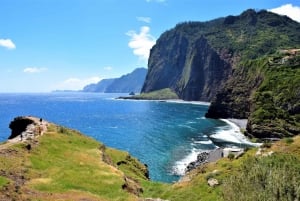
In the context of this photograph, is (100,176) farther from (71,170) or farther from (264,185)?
(264,185)

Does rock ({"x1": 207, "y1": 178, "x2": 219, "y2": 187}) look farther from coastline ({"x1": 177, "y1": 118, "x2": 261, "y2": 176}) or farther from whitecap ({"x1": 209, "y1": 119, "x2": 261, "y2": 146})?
whitecap ({"x1": 209, "y1": 119, "x2": 261, "y2": 146})

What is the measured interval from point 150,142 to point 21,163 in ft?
311

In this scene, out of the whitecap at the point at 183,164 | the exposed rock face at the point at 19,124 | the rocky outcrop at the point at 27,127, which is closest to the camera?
the rocky outcrop at the point at 27,127

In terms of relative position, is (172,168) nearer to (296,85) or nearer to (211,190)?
(211,190)

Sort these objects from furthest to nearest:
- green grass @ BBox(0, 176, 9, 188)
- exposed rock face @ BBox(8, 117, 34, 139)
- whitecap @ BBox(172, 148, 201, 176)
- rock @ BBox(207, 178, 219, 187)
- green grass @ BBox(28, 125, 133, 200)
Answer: whitecap @ BBox(172, 148, 201, 176) < exposed rock face @ BBox(8, 117, 34, 139) < rock @ BBox(207, 178, 219, 187) < green grass @ BBox(28, 125, 133, 200) < green grass @ BBox(0, 176, 9, 188)

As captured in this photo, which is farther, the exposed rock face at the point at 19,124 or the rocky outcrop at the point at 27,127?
the exposed rock face at the point at 19,124

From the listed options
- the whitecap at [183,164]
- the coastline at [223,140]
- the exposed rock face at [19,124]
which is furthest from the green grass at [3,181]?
the coastline at [223,140]

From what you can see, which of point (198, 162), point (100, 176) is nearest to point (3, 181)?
point (100, 176)

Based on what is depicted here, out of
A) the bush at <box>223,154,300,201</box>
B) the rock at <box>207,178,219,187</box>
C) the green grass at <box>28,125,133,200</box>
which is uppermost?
the bush at <box>223,154,300,201</box>

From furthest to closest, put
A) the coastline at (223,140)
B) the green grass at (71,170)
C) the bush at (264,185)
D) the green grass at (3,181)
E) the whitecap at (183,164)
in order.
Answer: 1. the coastline at (223,140)
2. the whitecap at (183,164)
3. the green grass at (71,170)
4. the green grass at (3,181)
5. the bush at (264,185)

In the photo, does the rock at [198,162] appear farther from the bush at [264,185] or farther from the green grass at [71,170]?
the bush at [264,185]

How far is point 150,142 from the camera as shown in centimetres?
13525

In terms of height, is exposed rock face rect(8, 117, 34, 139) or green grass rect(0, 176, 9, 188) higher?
exposed rock face rect(8, 117, 34, 139)

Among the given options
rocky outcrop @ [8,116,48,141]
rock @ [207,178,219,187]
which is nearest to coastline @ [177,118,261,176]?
rocky outcrop @ [8,116,48,141]
